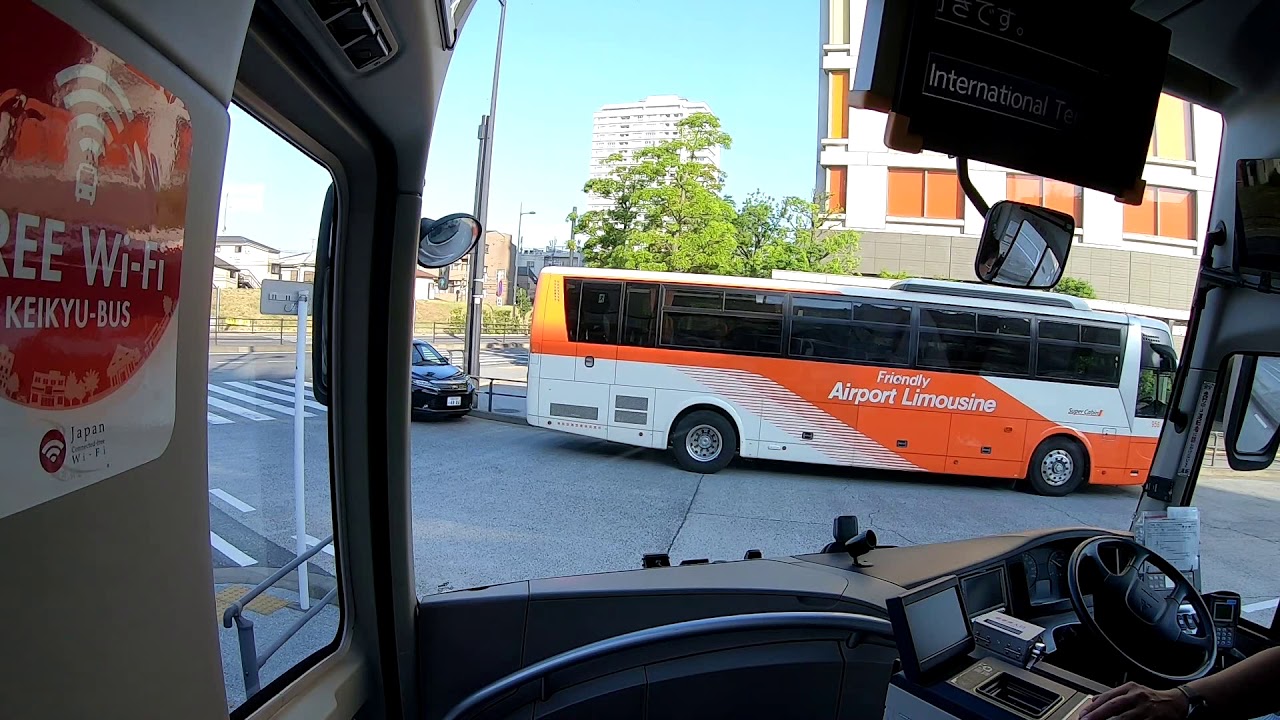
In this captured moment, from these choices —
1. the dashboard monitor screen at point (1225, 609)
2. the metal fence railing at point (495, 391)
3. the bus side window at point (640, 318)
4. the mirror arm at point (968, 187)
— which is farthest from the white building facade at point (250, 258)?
the bus side window at point (640, 318)

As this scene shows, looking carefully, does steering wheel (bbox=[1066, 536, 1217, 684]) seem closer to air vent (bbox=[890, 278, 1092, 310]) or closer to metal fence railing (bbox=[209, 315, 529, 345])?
metal fence railing (bbox=[209, 315, 529, 345])

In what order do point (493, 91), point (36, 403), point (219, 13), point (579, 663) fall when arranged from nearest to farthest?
point (36, 403) → point (219, 13) → point (579, 663) → point (493, 91)

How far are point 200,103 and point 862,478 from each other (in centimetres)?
871

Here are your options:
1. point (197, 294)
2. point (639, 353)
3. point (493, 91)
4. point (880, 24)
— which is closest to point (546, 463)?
point (639, 353)

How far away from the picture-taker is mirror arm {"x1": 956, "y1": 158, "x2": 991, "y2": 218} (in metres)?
2.42

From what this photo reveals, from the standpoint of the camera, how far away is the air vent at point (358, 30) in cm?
139

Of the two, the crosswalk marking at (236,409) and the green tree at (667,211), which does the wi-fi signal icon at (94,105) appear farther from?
the green tree at (667,211)

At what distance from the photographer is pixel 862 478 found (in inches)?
346

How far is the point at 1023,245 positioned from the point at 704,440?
22.1ft

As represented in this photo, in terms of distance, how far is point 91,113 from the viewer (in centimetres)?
74

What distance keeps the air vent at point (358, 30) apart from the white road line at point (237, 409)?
0.77 m

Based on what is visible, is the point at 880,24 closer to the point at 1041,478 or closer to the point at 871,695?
the point at 871,695

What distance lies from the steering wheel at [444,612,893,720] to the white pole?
655 millimetres

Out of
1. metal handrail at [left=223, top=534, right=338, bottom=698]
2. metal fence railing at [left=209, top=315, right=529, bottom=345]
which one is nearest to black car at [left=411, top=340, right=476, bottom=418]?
metal fence railing at [left=209, top=315, right=529, bottom=345]
